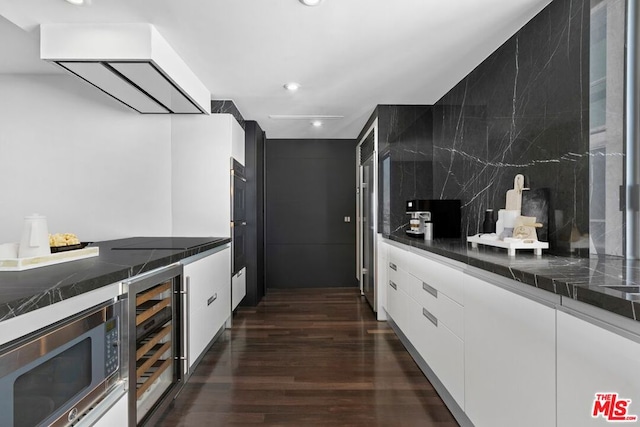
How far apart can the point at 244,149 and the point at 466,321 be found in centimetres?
341

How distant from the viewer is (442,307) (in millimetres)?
2148

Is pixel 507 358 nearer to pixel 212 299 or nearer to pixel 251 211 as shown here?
pixel 212 299

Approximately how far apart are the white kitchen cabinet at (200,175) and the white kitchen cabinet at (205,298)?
36 cm

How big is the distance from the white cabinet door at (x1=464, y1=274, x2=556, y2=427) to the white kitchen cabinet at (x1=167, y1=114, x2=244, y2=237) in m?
2.51

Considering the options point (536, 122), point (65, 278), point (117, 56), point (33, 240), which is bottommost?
point (65, 278)

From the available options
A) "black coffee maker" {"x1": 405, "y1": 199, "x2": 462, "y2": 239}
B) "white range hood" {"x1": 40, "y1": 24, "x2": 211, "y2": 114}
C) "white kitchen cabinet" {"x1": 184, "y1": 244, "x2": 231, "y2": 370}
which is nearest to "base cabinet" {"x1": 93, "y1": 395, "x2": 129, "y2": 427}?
"white kitchen cabinet" {"x1": 184, "y1": 244, "x2": 231, "y2": 370}

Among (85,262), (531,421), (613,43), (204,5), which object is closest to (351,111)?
(204,5)

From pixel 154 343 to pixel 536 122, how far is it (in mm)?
2393

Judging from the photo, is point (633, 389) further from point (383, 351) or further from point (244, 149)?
point (244, 149)

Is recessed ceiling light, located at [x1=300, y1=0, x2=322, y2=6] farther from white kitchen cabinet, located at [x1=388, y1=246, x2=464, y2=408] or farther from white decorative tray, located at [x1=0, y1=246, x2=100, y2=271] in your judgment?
white decorative tray, located at [x1=0, y1=246, x2=100, y2=271]

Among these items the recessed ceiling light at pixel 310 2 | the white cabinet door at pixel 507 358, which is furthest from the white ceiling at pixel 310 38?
the white cabinet door at pixel 507 358

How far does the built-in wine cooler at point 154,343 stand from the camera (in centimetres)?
160

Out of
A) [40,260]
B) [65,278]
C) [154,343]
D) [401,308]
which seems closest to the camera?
[65,278]

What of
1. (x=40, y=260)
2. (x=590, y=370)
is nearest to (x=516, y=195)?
(x=590, y=370)
